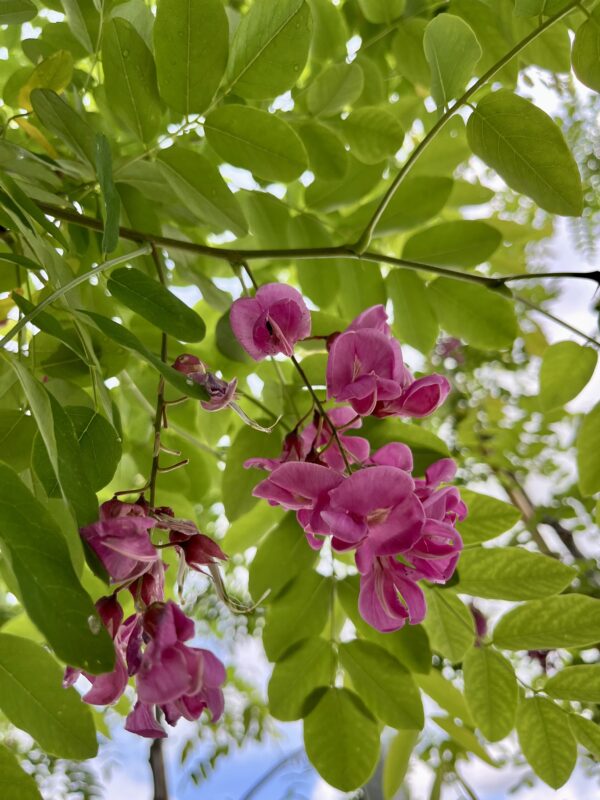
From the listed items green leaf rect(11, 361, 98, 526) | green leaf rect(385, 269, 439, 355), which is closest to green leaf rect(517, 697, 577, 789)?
green leaf rect(385, 269, 439, 355)

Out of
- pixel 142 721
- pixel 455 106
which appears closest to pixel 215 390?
pixel 142 721

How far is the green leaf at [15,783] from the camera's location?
1.53 ft

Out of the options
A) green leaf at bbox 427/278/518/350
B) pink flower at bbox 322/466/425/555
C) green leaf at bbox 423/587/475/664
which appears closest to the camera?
pink flower at bbox 322/466/425/555

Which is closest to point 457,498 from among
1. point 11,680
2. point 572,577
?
point 572,577

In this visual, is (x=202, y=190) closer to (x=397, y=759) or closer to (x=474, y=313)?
(x=474, y=313)

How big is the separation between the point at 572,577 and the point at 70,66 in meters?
0.58

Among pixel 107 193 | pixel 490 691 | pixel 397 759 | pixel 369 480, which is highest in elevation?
pixel 107 193

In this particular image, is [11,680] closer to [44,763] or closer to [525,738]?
[525,738]

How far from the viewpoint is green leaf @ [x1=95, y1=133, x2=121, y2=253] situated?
45cm

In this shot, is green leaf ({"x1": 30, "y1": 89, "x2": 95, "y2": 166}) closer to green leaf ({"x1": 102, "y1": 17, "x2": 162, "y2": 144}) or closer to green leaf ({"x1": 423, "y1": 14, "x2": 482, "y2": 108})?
green leaf ({"x1": 102, "y1": 17, "x2": 162, "y2": 144})

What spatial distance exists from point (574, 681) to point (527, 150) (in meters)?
0.42

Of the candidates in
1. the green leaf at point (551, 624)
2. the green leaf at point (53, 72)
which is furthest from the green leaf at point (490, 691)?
the green leaf at point (53, 72)

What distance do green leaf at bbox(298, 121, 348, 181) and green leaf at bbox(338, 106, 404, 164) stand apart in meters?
0.03

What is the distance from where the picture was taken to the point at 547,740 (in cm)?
65
